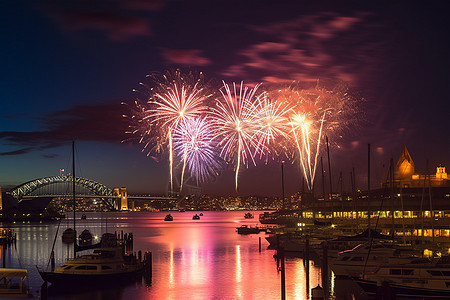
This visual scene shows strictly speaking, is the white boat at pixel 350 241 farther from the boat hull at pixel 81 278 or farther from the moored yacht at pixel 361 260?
the boat hull at pixel 81 278

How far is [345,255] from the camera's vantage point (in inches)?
1644

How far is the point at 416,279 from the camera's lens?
1302 inches

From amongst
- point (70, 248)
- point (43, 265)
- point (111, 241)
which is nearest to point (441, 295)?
point (43, 265)

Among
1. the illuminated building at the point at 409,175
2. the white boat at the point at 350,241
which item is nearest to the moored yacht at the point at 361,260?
the white boat at the point at 350,241

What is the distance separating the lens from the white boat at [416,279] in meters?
32.7

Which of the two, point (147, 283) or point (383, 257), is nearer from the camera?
point (383, 257)

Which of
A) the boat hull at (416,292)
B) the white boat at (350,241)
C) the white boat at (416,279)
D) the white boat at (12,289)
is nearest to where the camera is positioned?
the boat hull at (416,292)

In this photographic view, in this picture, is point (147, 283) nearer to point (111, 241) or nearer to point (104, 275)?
point (104, 275)

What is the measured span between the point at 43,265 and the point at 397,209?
1760 inches

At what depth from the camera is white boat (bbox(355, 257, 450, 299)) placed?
32.7 meters

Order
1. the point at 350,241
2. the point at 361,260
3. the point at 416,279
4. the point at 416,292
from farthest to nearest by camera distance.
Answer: the point at 350,241 < the point at 361,260 < the point at 416,279 < the point at 416,292

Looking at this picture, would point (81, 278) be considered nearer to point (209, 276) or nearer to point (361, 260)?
point (209, 276)

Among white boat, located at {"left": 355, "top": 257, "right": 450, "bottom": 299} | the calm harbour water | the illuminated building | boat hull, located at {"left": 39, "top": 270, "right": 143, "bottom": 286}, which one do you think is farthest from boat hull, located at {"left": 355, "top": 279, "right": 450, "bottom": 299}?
the illuminated building

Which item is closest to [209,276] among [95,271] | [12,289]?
[95,271]
